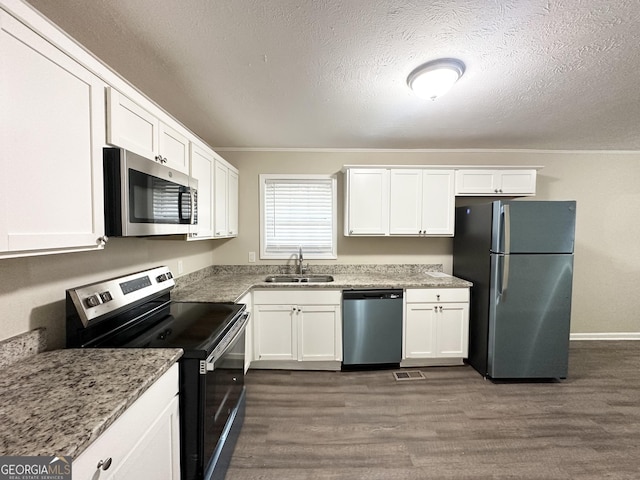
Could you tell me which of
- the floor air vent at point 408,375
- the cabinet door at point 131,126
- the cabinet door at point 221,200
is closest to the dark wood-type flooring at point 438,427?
the floor air vent at point 408,375

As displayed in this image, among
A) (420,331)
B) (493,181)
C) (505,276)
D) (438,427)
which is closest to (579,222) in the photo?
(493,181)

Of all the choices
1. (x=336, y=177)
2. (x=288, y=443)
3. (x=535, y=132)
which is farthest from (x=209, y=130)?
(x=535, y=132)

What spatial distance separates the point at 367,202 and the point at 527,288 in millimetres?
1729

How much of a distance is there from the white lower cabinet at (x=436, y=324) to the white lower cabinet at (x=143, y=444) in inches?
87.0

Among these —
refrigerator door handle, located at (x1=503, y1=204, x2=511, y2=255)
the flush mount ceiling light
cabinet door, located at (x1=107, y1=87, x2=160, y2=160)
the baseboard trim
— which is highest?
the flush mount ceiling light

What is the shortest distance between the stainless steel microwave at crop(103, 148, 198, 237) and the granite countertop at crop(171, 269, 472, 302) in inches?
31.9

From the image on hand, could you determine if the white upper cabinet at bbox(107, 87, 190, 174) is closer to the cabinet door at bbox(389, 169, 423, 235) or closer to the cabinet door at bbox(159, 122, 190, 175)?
the cabinet door at bbox(159, 122, 190, 175)

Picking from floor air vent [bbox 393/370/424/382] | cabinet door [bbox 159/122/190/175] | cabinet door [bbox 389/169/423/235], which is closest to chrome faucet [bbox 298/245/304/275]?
cabinet door [bbox 389/169/423/235]

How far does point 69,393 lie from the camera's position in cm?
88

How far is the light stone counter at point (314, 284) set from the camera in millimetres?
2385

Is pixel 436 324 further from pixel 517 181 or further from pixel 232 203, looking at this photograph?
pixel 232 203

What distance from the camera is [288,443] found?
6.00ft

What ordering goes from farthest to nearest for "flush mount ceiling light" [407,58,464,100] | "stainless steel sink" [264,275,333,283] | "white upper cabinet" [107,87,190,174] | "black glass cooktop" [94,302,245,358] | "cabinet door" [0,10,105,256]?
"stainless steel sink" [264,275,333,283], "flush mount ceiling light" [407,58,464,100], "black glass cooktop" [94,302,245,358], "white upper cabinet" [107,87,190,174], "cabinet door" [0,10,105,256]

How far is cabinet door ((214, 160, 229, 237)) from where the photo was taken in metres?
2.57
